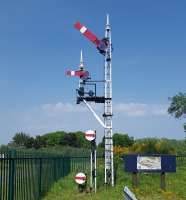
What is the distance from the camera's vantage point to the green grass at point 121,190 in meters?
16.7

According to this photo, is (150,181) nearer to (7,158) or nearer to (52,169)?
(52,169)

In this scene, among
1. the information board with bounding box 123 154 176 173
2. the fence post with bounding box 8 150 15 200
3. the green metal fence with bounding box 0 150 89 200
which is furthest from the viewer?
the information board with bounding box 123 154 176 173

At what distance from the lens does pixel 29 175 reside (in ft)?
42.4

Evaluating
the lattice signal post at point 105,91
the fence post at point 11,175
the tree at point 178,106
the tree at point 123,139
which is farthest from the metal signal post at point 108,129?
the tree at point 123,139

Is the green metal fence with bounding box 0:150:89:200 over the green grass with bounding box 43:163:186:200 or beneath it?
over

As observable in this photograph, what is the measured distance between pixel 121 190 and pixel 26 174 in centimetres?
623

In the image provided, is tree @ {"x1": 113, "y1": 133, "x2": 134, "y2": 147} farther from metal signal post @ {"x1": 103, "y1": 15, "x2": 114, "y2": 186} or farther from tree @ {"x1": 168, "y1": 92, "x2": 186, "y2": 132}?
metal signal post @ {"x1": 103, "y1": 15, "x2": 114, "y2": 186}

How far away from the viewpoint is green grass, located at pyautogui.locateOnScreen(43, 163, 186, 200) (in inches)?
657

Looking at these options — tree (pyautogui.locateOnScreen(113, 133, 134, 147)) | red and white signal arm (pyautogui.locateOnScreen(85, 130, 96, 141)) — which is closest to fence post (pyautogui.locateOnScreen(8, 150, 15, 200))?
red and white signal arm (pyautogui.locateOnScreen(85, 130, 96, 141))

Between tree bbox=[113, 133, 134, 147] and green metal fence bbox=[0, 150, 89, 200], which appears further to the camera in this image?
tree bbox=[113, 133, 134, 147]

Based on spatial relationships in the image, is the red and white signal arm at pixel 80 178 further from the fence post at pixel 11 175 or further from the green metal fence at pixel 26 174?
the fence post at pixel 11 175

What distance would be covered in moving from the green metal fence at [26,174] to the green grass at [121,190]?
531 millimetres

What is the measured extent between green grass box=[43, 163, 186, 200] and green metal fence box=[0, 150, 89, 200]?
0.53 metres

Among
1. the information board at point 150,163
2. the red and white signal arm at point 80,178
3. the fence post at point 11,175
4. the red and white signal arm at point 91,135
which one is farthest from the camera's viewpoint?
the information board at point 150,163
